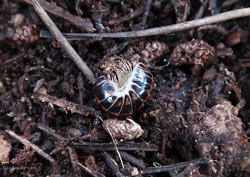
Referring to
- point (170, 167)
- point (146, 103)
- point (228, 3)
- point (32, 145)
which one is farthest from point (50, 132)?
point (228, 3)

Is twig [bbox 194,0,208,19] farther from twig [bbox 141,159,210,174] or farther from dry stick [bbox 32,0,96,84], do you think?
twig [bbox 141,159,210,174]

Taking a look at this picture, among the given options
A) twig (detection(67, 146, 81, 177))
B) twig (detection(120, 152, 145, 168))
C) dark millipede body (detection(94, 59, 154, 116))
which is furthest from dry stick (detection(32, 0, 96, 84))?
twig (detection(120, 152, 145, 168))

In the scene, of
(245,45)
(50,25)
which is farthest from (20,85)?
(245,45)

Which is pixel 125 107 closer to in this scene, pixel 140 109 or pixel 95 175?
pixel 140 109

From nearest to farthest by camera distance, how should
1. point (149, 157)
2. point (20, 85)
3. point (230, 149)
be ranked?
point (230, 149)
point (149, 157)
point (20, 85)

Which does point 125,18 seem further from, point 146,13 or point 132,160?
point 132,160

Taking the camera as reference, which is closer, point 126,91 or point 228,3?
point 126,91
